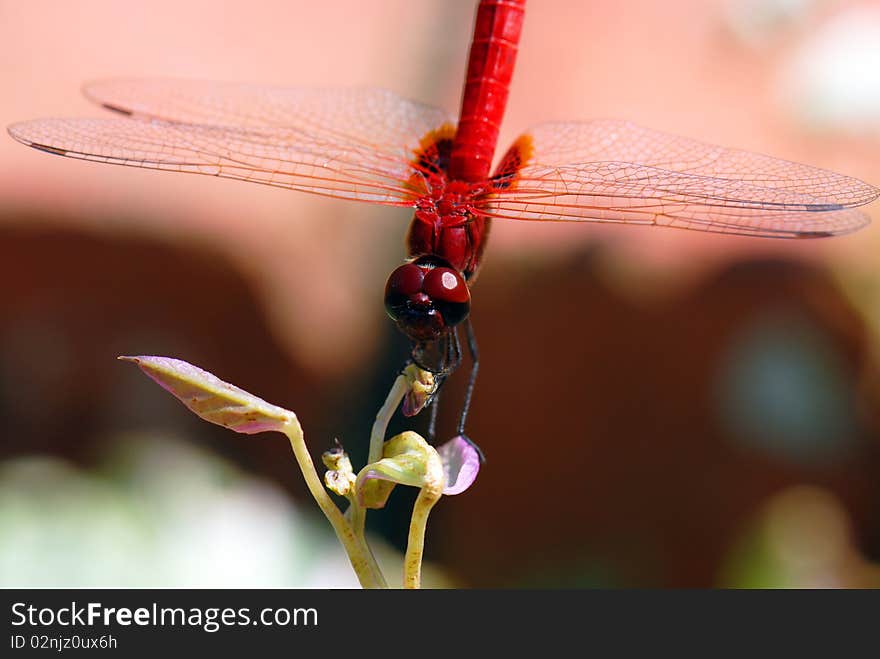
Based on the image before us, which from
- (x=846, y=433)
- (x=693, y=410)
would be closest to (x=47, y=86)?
(x=693, y=410)

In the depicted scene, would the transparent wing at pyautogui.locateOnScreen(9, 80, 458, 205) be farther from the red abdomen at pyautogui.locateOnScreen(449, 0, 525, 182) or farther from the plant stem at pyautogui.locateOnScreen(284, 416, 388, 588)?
the plant stem at pyautogui.locateOnScreen(284, 416, 388, 588)

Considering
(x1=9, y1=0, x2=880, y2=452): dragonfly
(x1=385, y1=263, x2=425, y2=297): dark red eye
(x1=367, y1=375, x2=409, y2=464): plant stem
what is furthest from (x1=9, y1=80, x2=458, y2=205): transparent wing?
(x1=367, y1=375, x2=409, y2=464): plant stem

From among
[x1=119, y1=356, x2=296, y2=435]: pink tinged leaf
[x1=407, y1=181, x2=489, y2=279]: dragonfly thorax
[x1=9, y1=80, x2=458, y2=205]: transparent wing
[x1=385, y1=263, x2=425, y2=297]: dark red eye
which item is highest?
[x1=9, y1=80, x2=458, y2=205]: transparent wing

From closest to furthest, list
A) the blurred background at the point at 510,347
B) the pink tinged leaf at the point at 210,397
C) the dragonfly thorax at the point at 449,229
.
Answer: the pink tinged leaf at the point at 210,397 < the dragonfly thorax at the point at 449,229 < the blurred background at the point at 510,347

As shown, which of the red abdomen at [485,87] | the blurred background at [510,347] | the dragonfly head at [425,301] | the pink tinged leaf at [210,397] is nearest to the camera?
the pink tinged leaf at [210,397]

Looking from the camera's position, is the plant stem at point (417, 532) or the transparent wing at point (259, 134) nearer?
the plant stem at point (417, 532)

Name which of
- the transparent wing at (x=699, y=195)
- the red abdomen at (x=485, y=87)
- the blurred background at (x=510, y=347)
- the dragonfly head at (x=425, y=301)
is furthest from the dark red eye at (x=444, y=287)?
the blurred background at (x=510, y=347)

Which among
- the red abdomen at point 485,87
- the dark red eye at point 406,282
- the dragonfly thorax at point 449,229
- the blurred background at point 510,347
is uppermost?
the red abdomen at point 485,87

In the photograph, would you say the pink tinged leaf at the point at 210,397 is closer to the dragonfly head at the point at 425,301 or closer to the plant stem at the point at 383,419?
the plant stem at the point at 383,419

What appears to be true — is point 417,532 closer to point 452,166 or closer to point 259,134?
point 452,166
